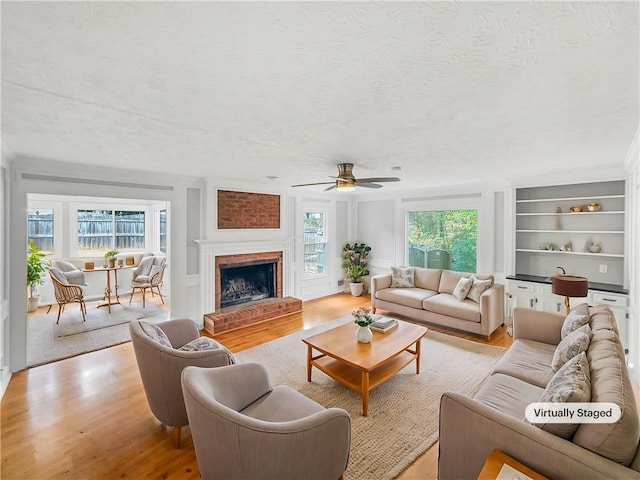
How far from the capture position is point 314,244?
21.5 ft

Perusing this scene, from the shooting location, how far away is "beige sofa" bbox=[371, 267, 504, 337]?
409cm

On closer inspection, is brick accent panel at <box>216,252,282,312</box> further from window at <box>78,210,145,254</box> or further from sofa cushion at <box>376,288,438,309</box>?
window at <box>78,210,145,254</box>

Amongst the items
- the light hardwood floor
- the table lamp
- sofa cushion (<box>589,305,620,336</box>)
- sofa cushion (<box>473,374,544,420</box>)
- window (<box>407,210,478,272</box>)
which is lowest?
the light hardwood floor

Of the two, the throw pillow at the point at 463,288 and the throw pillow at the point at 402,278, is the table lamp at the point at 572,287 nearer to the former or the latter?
the throw pillow at the point at 463,288

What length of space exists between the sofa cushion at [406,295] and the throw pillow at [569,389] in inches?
116

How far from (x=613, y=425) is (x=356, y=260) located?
5645mm

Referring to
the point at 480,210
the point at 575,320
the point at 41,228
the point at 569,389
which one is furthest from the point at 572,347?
the point at 41,228

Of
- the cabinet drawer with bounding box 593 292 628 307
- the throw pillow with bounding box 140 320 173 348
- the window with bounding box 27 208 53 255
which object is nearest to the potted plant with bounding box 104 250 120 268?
the window with bounding box 27 208 53 255

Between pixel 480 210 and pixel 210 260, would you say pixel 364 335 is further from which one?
pixel 480 210

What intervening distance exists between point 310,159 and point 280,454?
272 cm

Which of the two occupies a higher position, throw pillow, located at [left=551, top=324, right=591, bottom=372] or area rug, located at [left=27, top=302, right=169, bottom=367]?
throw pillow, located at [left=551, top=324, right=591, bottom=372]

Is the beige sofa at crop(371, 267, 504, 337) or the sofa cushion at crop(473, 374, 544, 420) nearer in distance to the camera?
the sofa cushion at crop(473, 374, 544, 420)

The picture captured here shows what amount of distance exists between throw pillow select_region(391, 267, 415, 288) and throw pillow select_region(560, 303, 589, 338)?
2630mm

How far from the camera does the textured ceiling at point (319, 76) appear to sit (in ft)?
3.50
